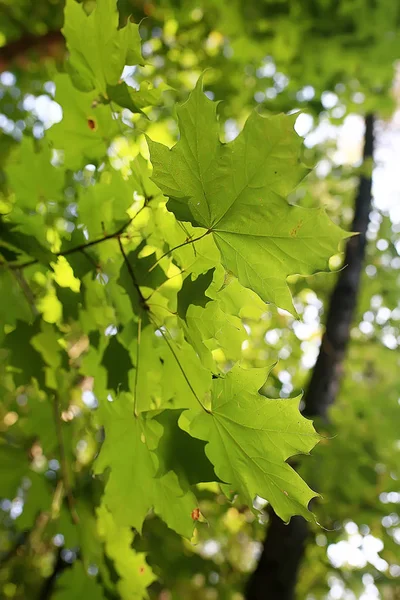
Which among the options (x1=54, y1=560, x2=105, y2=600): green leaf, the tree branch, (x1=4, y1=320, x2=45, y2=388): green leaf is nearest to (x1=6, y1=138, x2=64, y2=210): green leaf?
(x1=4, y1=320, x2=45, y2=388): green leaf

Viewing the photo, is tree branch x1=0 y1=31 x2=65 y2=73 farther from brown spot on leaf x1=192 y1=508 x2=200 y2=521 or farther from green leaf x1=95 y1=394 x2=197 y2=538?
brown spot on leaf x1=192 y1=508 x2=200 y2=521

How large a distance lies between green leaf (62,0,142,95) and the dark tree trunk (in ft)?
2.39

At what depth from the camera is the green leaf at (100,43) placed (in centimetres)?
59

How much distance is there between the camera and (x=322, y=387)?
213 cm

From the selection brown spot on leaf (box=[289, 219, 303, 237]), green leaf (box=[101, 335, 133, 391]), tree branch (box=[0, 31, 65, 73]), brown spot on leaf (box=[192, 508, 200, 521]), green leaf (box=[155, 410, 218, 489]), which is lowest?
Result: brown spot on leaf (box=[192, 508, 200, 521])

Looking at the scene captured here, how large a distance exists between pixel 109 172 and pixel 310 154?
7.36 feet

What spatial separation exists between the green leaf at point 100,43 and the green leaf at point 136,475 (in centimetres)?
40

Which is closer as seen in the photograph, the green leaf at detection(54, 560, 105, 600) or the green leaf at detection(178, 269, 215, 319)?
the green leaf at detection(178, 269, 215, 319)

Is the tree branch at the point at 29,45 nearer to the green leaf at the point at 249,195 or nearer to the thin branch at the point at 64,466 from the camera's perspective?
the thin branch at the point at 64,466

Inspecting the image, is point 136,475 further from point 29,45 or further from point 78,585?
point 29,45

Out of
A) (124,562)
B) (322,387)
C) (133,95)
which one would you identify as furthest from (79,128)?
(322,387)

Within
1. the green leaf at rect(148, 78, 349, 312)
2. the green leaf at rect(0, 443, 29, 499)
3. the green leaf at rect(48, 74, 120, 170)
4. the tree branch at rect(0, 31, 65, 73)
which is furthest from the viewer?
the tree branch at rect(0, 31, 65, 73)

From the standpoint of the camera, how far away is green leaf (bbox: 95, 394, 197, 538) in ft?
1.95

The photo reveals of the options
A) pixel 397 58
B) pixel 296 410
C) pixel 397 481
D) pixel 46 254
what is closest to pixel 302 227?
pixel 296 410
